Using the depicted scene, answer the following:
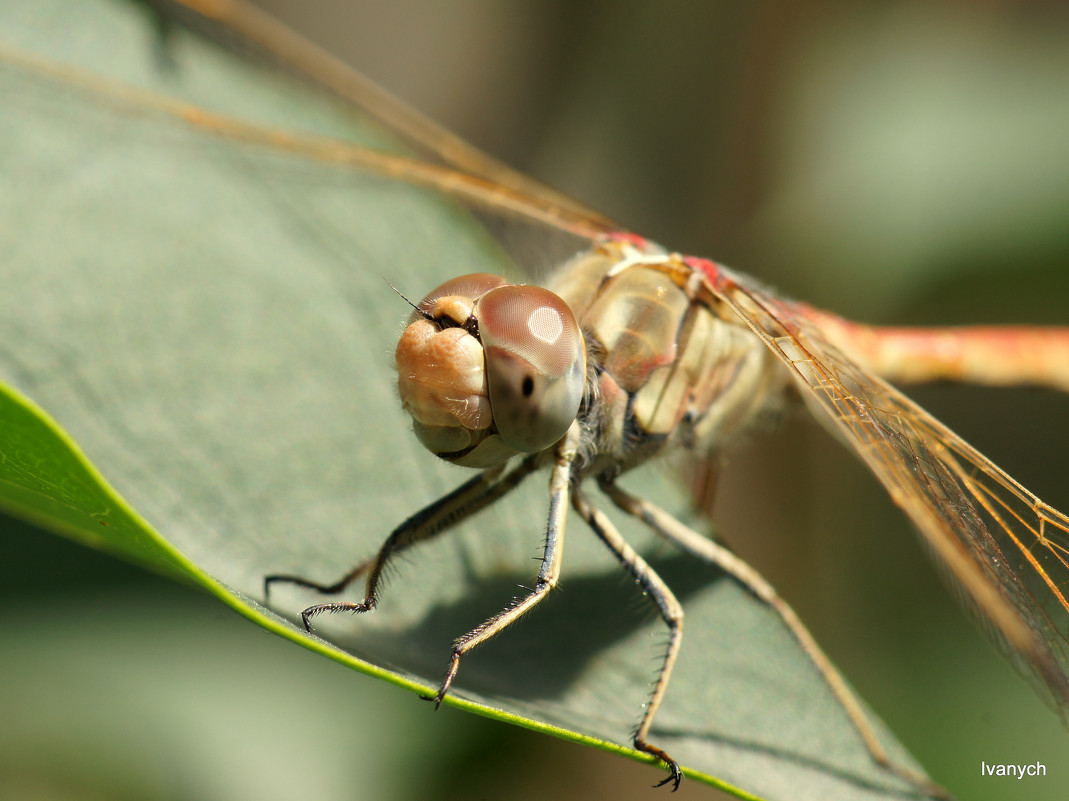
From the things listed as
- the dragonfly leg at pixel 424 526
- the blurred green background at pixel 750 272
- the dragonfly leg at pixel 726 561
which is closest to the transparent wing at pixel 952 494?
the dragonfly leg at pixel 726 561

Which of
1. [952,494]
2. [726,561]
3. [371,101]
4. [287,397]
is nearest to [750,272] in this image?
[371,101]

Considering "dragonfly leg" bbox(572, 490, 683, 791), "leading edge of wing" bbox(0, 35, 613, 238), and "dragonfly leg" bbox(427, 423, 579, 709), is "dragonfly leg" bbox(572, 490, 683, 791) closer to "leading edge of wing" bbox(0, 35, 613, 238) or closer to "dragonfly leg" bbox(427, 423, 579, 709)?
"dragonfly leg" bbox(427, 423, 579, 709)

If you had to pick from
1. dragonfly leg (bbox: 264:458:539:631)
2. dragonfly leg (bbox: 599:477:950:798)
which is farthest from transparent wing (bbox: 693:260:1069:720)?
dragonfly leg (bbox: 264:458:539:631)

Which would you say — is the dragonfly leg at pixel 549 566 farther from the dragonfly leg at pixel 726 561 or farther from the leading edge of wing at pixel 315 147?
the leading edge of wing at pixel 315 147

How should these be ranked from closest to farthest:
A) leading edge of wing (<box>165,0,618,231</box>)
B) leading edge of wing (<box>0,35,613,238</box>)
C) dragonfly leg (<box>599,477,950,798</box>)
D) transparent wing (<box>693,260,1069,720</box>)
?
1. transparent wing (<box>693,260,1069,720</box>)
2. dragonfly leg (<box>599,477,950,798</box>)
3. leading edge of wing (<box>0,35,613,238</box>)
4. leading edge of wing (<box>165,0,618,231</box>)

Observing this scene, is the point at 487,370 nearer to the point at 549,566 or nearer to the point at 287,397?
the point at 549,566
